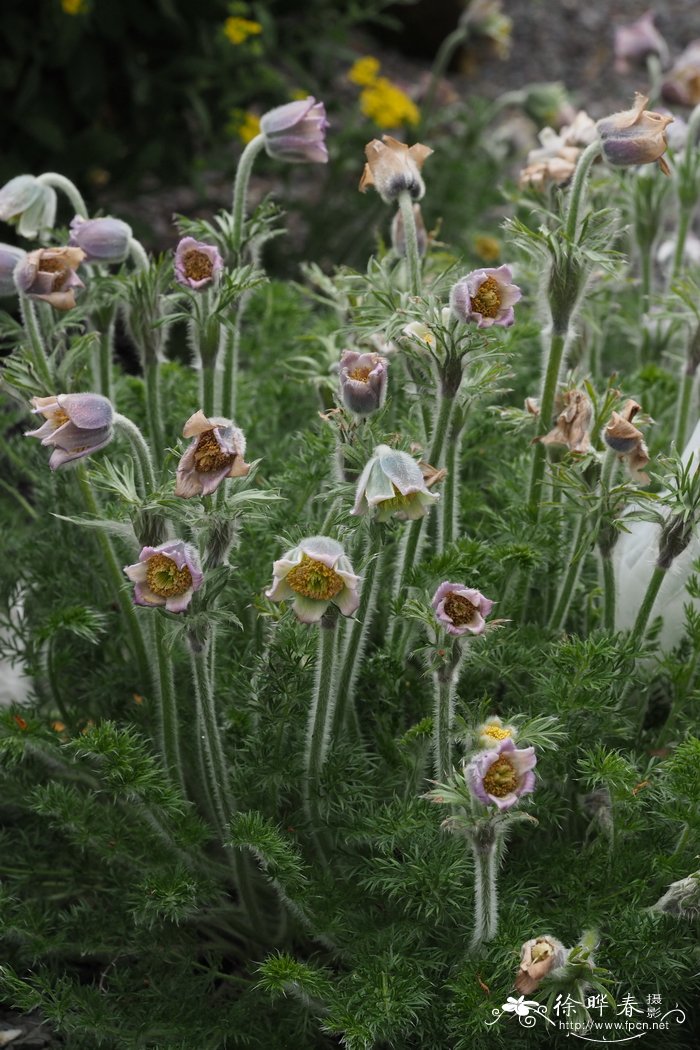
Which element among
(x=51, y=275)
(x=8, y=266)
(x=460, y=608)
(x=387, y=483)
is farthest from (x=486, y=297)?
(x=8, y=266)

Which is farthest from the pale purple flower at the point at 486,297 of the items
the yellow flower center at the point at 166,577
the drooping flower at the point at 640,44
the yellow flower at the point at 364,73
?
the yellow flower at the point at 364,73

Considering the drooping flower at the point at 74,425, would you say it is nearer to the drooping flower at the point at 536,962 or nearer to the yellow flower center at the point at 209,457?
the yellow flower center at the point at 209,457

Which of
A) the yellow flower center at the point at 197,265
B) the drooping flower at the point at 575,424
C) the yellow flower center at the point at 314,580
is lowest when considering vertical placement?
the yellow flower center at the point at 314,580

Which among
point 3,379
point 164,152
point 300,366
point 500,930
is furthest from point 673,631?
point 164,152

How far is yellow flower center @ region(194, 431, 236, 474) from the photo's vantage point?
180cm

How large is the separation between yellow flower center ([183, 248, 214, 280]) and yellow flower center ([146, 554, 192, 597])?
2.02 feet

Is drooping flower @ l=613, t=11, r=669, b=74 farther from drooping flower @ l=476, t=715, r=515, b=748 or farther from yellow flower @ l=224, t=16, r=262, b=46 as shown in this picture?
drooping flower @ l=476, t=715, r=515, b=748

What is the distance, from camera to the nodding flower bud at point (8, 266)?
7.49 feet

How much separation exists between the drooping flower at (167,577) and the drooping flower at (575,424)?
2.35 feet

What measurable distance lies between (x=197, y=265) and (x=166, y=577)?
648 millimetres

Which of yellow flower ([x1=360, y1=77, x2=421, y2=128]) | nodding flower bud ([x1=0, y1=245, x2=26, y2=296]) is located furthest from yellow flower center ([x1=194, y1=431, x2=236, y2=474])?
yellow flower ([x1=360, y1=77, x2=421, y2=128])

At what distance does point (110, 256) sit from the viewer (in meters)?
2.33

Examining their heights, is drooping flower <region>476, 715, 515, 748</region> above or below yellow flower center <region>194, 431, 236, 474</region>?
below

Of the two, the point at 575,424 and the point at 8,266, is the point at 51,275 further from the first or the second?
the point at 575,424
